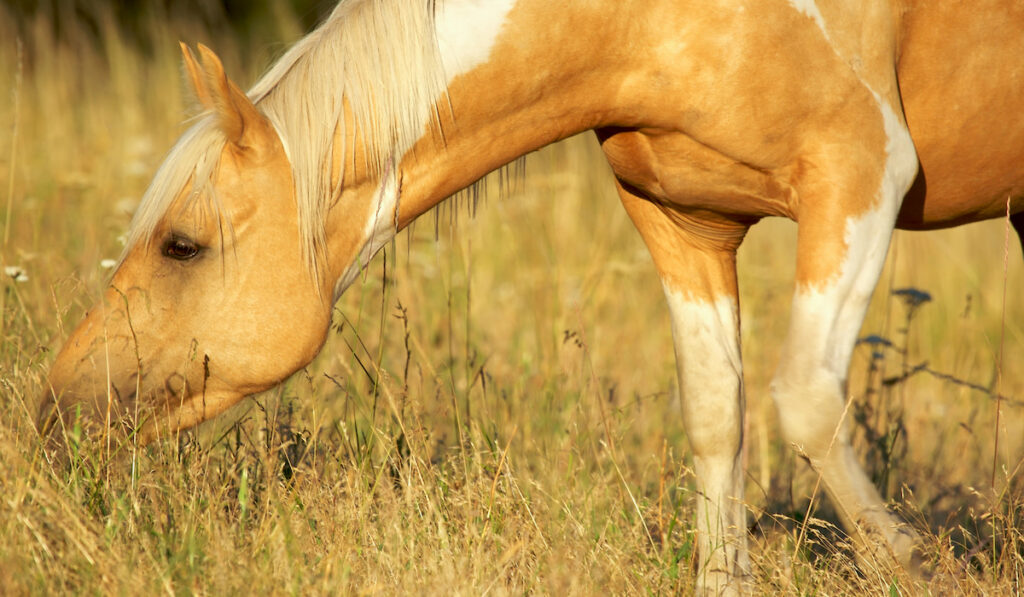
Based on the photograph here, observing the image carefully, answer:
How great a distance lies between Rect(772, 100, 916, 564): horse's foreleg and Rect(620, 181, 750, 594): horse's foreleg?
49 centimetres

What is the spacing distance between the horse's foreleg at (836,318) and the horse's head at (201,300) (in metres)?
1.16

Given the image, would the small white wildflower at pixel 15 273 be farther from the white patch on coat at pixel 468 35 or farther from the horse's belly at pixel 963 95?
the horse's belly at pixel 963 95

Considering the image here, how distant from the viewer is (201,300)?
2395mm

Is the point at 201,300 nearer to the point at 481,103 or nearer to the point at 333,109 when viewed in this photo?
the point at 333,109

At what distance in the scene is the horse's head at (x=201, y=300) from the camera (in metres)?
2.32

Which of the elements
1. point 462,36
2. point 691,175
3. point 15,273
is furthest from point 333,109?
point 15,273

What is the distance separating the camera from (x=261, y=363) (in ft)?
8.02

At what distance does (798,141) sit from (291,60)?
126cm

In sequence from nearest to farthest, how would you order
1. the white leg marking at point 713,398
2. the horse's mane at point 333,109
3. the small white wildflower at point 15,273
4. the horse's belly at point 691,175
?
1. the horse's mane at point 333,109
2. the horse's belly at point 691,175
3. the white leg marking at point 713,398
4. the small white wildflower at point 15,273

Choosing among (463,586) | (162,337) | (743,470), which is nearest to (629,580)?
(463,586)

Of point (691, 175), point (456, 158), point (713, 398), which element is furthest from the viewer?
point (713, 398)

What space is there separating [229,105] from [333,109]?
25 cm

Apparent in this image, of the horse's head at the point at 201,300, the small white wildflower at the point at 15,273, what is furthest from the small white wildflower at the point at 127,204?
the horse's head at the point at 201,300

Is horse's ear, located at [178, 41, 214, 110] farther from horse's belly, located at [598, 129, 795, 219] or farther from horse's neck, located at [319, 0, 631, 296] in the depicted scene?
horse's belly, located at [598, 129, 795, 219]
